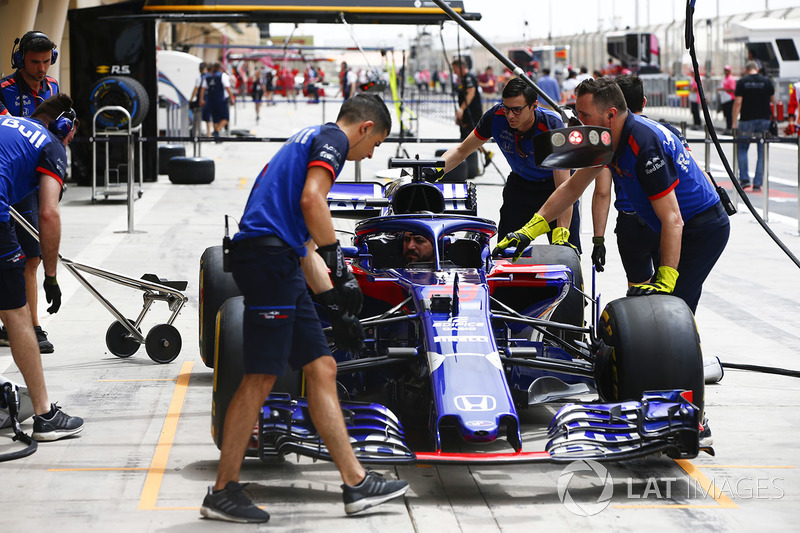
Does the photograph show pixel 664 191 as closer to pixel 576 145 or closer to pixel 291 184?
pixel 576 145

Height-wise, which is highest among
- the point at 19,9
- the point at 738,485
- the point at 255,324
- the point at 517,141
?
the point at 19,9

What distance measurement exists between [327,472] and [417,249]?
5.41 feet

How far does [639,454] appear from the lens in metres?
5.20

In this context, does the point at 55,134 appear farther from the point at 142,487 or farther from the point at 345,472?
the point at 345,472

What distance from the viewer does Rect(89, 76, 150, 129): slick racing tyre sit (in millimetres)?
16578

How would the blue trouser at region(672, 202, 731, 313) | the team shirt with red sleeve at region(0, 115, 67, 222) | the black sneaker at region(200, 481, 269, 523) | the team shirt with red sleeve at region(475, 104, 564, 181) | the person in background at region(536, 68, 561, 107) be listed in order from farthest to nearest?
1. the person in background at region(536, 68, 561, 107)
2. the team shirt with red sleeve at region(475, 104, 564, 181)
3. the blue trouser at region(672, 202, 731, 313)
4. the team shirt with red sleeve at region(0, 115, 67, 222)
5. the black sneaker at region(200, 481, 269, 523)

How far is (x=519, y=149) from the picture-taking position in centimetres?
829

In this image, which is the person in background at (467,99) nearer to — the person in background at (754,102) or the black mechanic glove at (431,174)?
the person in background at (754,102)

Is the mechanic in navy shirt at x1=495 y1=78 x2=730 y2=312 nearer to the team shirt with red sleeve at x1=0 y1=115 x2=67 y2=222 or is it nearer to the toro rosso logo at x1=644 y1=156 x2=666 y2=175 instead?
the toro rosso logo at x1=644 y1=156 x2=666 y2=175

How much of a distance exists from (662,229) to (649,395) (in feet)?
3.38

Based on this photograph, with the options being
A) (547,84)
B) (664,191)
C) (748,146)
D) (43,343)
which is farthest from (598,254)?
(547,84)

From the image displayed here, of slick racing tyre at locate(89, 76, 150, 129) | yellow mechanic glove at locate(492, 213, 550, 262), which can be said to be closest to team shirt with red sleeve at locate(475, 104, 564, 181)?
yellow mechanic glove at locate(492, 213, 550, 262)

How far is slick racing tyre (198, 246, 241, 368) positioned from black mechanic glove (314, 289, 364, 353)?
2128mm

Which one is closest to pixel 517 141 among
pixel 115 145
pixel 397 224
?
pixel 397 224
